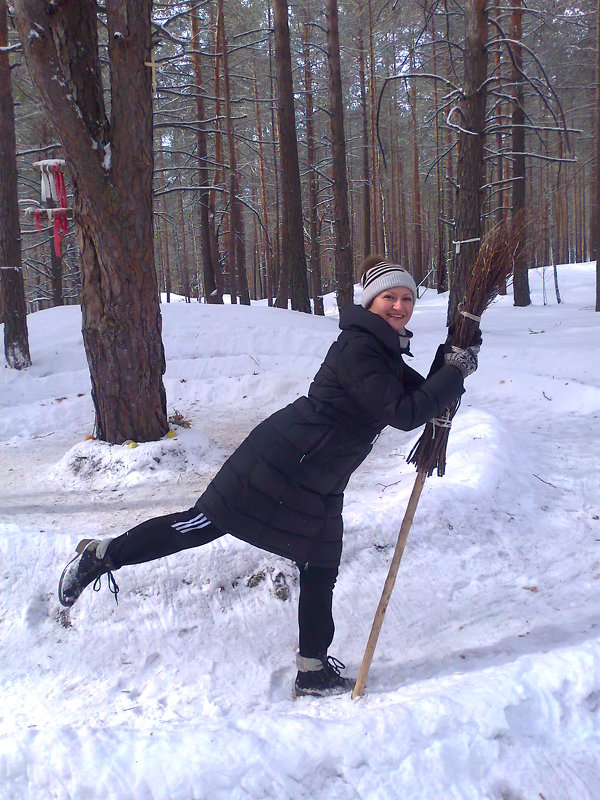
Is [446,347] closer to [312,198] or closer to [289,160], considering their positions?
[289,160]

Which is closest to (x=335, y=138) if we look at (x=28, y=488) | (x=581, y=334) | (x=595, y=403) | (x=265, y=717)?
(x=581, y=334)

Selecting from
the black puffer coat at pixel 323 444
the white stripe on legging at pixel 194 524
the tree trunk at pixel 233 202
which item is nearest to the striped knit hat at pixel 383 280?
the black puffer coat at pixel 323 444

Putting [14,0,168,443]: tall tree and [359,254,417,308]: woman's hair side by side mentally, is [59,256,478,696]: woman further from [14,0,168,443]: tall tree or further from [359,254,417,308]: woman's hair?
[14,0,168,443]: tall tree

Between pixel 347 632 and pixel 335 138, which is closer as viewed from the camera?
pixel 347 632

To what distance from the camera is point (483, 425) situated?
5453mm

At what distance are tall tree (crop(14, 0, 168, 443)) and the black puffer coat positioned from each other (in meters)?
2.80

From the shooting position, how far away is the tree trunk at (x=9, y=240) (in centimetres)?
920

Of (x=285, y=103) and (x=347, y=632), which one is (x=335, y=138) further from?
(x=347, y=632)

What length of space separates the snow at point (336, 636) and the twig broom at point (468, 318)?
542 mm

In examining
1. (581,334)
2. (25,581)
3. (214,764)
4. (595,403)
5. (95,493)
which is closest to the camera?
(214,764)

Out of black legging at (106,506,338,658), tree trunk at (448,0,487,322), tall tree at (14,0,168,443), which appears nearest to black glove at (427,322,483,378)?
black legging at (106,506,338,658)

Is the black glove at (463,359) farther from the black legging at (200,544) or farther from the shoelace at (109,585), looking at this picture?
the shoelace at (109,585)

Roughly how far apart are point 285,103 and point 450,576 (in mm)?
11237

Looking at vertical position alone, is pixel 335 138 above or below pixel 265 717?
above
